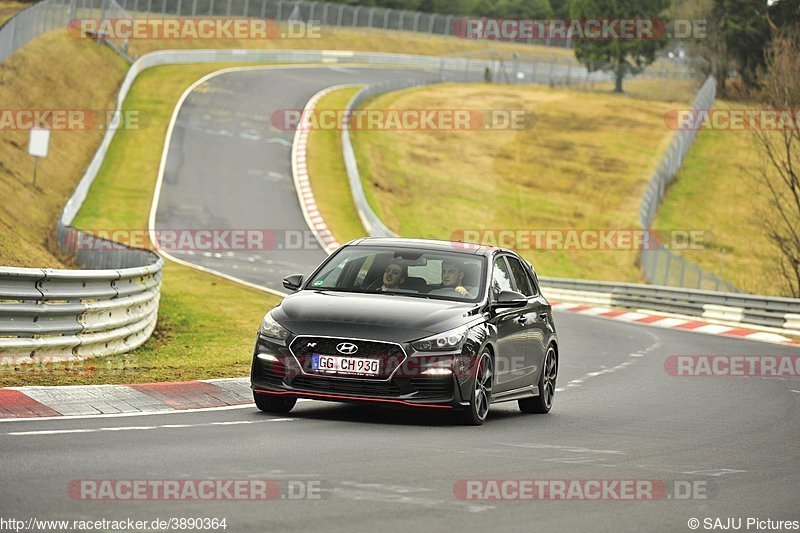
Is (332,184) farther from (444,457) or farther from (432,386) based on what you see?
(444,457)

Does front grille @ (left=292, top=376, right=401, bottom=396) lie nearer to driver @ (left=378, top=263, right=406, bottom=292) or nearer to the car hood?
the car hood

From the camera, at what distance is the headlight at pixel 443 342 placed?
1183 centimetres

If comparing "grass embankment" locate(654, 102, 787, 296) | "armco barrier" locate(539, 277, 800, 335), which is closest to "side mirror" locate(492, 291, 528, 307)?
"armco barrier" locate(539, 277, 800, 335)

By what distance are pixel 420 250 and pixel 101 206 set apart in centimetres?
3164

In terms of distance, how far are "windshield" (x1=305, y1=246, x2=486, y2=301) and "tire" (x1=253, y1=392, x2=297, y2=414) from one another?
1180 millimetres

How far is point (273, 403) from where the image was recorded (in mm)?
12461

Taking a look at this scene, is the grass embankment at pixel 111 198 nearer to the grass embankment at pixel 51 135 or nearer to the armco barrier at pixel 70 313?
the grass embankment at pixel 51 135

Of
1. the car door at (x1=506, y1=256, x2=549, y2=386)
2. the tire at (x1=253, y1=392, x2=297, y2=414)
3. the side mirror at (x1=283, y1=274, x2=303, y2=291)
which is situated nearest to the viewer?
the tire at (x1=253, y1=392, x2=297, y2=414)

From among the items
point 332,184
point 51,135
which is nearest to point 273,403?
point 332,184

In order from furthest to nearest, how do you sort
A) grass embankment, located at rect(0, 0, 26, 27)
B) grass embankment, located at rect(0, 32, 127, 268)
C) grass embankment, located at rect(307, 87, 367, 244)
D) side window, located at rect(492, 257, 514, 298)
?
grass embankment, located at rect(0, 0, 26, 27), grass embankment, located at rect(307, 87, 367, 244), grass embankment, located at rect(0, 32, 127, 268), side window, located at rect(492, 257, 514, 298)

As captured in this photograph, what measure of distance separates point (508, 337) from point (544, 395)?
A: 1.44m

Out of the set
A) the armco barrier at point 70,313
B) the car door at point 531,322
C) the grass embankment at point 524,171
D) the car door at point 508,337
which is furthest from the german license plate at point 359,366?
the grass embankment at point 524,171

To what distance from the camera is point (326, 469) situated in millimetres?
9258

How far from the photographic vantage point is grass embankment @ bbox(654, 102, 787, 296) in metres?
55.0
